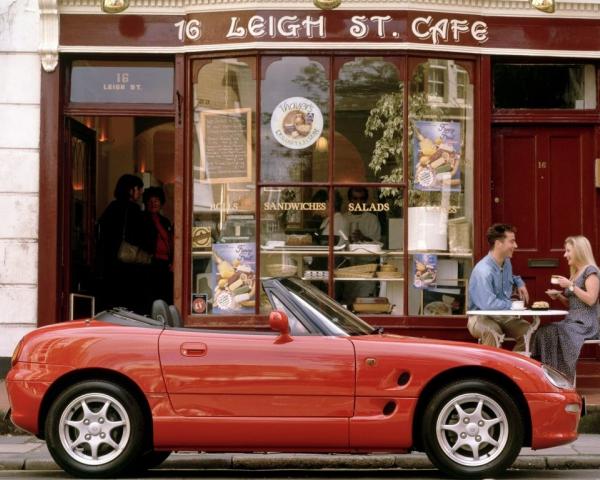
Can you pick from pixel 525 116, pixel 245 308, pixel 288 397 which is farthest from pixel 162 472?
pixel 525 116

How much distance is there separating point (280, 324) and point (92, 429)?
1446 millimetres

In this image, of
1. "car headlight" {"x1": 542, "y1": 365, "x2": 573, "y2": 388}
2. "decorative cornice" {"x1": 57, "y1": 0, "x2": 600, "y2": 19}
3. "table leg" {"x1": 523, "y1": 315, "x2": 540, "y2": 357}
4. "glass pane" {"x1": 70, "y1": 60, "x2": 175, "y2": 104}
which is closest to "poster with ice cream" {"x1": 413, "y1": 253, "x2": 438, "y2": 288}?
"table leg" {"x1": 523, "y1": 315, "x2": 540, "y2": 357}

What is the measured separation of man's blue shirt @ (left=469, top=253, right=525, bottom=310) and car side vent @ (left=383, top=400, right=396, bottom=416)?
3.93 meters

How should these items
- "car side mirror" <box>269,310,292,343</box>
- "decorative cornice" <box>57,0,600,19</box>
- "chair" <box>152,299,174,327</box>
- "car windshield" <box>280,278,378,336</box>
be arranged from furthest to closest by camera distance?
1. "decorative cornice" <box>57,0,600,19</box>
2. "chair" <box>152,299,174,327</box>
3. "car windshield" <box>280,278,378,336</box>
4. "car side mirror" <box>269,310,292,343</box>

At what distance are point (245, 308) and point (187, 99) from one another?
2270 mm

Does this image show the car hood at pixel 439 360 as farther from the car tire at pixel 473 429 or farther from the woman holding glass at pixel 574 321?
the woman holding glass at pixel 574 321

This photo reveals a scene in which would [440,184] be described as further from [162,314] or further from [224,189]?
[162,314]

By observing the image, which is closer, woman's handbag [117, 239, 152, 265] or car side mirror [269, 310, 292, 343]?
car side mirror [269, 310, 292, 343]

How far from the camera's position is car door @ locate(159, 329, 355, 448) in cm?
901

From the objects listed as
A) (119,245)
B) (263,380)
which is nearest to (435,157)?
(119,245)

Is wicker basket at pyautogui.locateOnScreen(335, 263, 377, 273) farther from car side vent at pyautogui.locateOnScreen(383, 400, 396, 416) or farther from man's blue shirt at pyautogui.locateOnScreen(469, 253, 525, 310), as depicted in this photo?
car side vent at pyautogui.locateOnScreen(383, 400, 396, 416)

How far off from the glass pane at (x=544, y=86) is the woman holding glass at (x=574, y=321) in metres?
2.12

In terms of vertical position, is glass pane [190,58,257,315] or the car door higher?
glass pane [190,58,257,315]

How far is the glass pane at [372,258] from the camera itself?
46.5 feet
